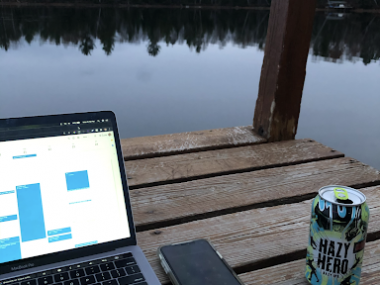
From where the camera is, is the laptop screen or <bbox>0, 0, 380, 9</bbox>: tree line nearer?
the laptop screen

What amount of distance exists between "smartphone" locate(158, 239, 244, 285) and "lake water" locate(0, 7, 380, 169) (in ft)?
4.03

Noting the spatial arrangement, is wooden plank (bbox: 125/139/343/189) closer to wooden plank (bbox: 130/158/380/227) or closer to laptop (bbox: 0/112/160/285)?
wooden plank (bbox: 130/158/380/227)

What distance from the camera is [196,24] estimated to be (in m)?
2.19

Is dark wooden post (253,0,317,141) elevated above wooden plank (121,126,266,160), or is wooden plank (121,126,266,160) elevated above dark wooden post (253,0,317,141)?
dark wooden post (253,0,317,141)

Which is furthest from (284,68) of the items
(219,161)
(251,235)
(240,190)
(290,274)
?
(290,274)

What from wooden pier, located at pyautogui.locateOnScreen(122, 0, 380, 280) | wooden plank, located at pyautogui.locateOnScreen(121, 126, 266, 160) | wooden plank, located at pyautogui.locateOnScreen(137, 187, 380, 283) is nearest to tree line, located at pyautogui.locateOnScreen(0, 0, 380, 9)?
wooden pier, located at pyautogui.locateOnScreen(122, 0, 380, 280)

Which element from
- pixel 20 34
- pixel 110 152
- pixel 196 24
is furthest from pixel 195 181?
pixel 196 24

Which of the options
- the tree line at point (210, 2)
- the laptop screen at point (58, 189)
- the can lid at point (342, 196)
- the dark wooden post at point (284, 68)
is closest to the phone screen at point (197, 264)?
the laptop screen at point (58, 189)

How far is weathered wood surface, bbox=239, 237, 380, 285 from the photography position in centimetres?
64

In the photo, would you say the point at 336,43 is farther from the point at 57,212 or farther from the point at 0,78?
the point at 57,212

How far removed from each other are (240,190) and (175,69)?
73.0 inches

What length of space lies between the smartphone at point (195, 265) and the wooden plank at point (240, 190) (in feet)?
0.57

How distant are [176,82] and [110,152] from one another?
2.29 meters

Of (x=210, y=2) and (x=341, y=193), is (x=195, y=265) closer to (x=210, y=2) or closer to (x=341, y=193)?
(x=341, y=193)
